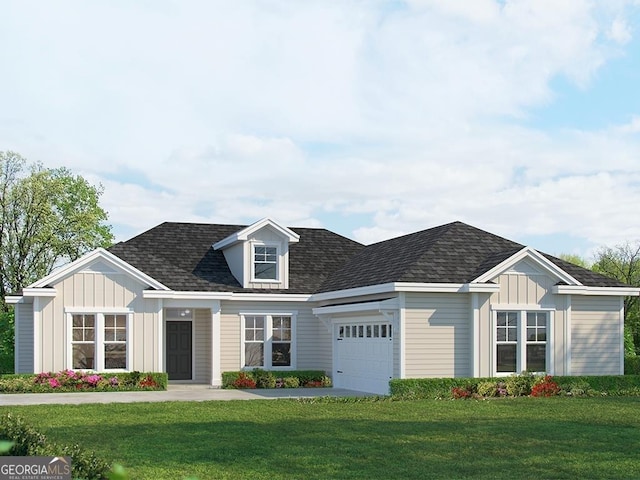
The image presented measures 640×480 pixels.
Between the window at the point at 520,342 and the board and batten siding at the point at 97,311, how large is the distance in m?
10.2

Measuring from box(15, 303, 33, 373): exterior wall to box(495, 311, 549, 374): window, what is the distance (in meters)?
15.2

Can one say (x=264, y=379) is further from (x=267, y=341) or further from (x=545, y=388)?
(x=545, y=388)

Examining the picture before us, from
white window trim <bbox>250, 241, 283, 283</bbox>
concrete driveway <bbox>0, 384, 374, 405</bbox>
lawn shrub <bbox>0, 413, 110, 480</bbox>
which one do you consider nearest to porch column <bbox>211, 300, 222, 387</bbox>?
concrete driveway <bbox>0, 384, 374, 405</bbox>

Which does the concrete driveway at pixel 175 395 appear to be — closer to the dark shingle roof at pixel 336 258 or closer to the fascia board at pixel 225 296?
the fascia board at pixel 225 296

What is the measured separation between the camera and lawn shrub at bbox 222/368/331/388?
92.3ft

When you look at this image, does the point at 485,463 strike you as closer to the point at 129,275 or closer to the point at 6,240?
the point at 129,275

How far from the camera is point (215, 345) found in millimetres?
28141

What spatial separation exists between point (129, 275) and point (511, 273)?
443 inches

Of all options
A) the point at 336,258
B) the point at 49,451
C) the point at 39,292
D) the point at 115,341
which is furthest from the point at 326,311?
the point at 49,451

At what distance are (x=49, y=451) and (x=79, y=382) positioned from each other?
56.2ft

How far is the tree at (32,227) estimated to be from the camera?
49219 mm

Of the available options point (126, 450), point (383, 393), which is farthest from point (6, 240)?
point (126, 450)

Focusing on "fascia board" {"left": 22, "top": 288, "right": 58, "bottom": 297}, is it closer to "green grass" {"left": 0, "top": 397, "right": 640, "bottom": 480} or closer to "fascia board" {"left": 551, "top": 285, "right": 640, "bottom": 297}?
"green grass" {"left": 0, "top": 397, "right": 640, "bottom": 480}

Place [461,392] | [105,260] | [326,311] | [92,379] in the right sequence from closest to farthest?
[461,392] → [92,379] → [105,260] → [326,311]
